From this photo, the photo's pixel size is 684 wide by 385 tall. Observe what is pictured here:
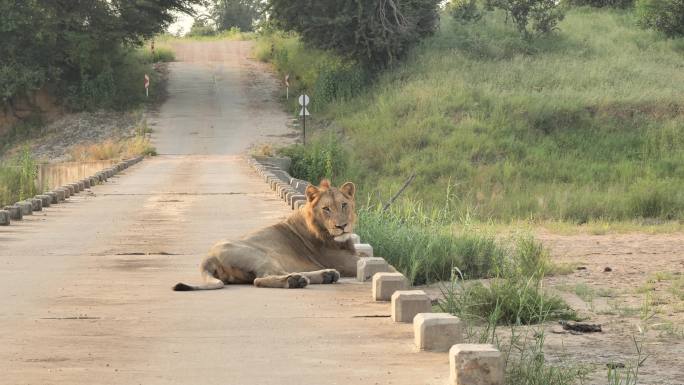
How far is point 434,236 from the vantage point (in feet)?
47.6

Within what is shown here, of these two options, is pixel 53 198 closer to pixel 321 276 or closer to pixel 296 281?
pixel 321 276

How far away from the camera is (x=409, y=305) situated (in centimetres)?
799

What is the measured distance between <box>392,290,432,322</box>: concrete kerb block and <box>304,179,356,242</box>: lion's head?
2.21 meters

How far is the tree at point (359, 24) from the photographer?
46.8 m

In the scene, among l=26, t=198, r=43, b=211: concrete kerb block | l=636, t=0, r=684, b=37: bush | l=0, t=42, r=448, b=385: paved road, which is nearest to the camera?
l=0, t=42, r=448, b=385: paved road

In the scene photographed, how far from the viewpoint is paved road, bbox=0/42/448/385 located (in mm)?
6527

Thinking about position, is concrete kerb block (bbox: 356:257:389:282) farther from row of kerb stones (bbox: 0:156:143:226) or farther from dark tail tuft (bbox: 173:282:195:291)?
row of kerb stones (bbox: 0:156:143:226)

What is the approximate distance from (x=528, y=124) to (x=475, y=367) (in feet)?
110

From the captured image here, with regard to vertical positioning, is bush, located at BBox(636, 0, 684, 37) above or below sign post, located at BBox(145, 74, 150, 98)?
above

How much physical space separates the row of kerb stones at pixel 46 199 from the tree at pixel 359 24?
18516mm

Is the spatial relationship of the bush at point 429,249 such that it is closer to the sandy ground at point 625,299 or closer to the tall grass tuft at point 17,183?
the sandy ground at point 625,299

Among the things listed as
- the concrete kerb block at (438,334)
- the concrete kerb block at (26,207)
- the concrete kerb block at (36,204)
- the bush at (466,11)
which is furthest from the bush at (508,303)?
the bush at (466,11)

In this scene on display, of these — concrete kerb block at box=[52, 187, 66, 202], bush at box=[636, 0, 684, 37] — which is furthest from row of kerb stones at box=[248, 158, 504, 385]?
bush at box=[636, 0, 684, 37]

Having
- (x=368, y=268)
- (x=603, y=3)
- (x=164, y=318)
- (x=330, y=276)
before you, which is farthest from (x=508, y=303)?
(x=603, y=3)
